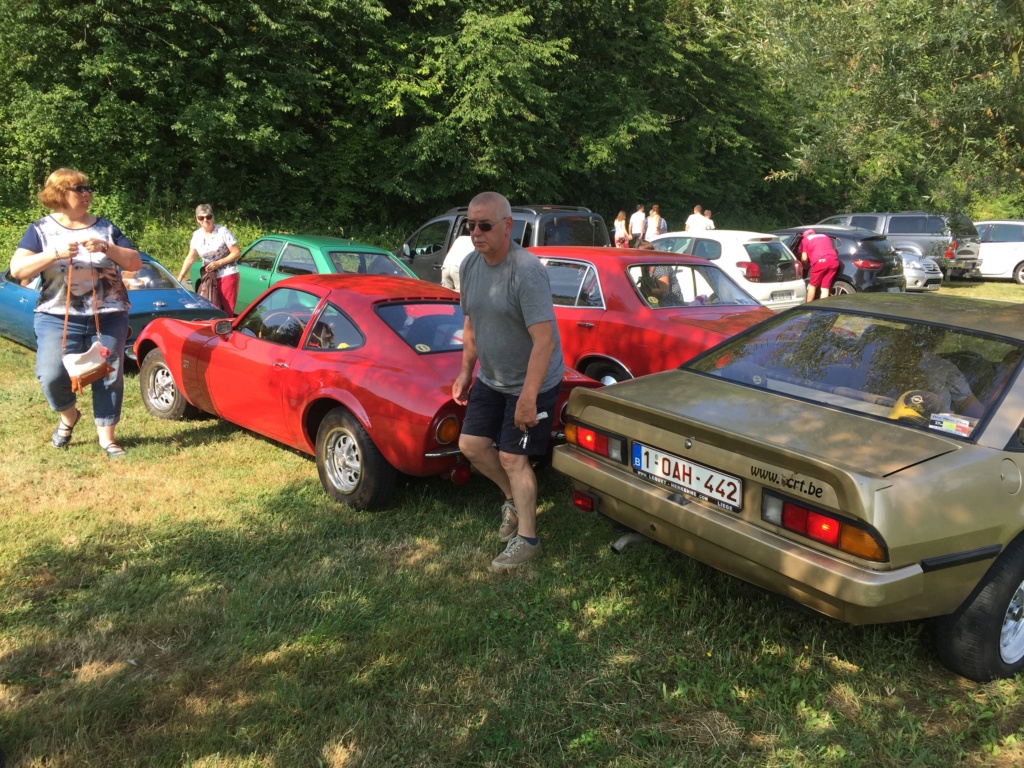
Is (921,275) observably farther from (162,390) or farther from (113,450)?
(113,450)

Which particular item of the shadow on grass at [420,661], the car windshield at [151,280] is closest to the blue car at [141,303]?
the car windshield at [151,280]

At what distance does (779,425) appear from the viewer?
3.43 m

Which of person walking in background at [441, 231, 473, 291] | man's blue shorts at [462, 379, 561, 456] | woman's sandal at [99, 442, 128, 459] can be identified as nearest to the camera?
man's blue shorts at [462, 379, 561, 456]

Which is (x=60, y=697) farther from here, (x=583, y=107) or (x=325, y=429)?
(x=583, y=107)

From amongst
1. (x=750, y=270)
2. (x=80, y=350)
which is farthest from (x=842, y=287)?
(x=80, y=350)

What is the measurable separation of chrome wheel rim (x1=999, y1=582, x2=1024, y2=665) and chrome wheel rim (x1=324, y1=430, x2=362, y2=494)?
3.36 m

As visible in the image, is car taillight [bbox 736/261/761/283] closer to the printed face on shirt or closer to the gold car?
the gold car

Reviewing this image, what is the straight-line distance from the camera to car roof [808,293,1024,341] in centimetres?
375

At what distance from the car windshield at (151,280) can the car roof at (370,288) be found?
3462 millimetres

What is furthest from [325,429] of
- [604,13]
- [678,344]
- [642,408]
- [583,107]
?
[604,13]

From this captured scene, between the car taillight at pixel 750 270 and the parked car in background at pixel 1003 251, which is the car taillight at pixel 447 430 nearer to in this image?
the car taillight at pixel 750 270

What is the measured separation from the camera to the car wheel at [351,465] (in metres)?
4.76

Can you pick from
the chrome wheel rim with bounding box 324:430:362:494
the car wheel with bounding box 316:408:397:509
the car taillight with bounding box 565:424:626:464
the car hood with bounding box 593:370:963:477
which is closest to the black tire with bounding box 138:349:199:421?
the car wheel with bounding box 316:408:397:509

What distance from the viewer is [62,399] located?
5746 millimetres
